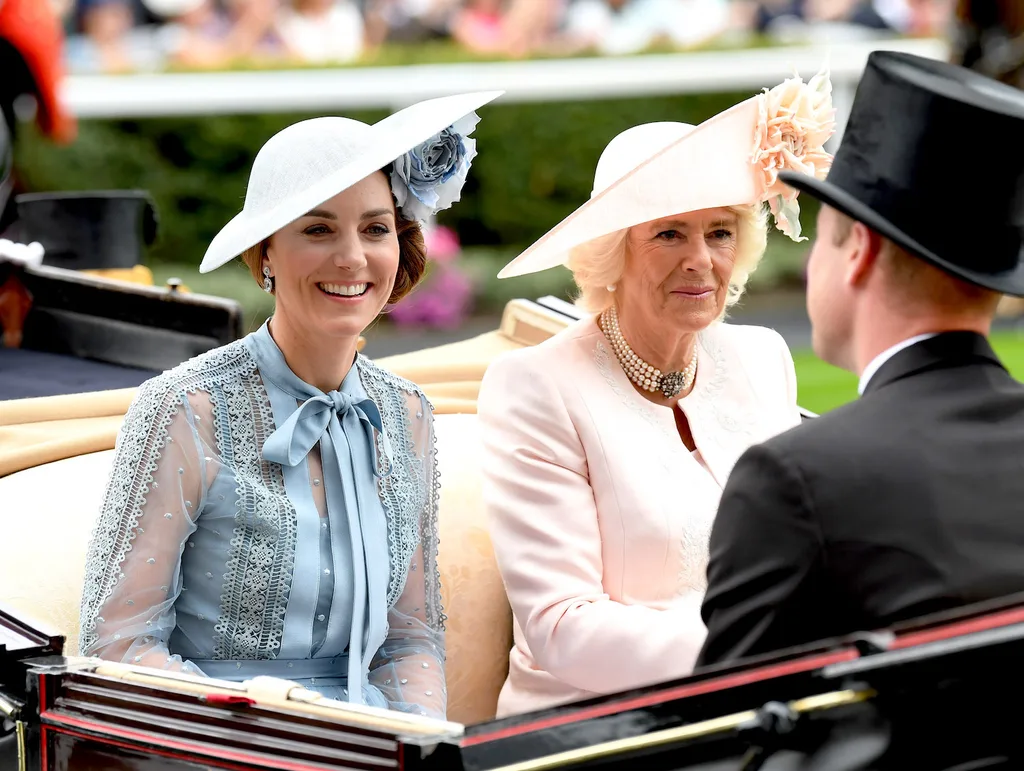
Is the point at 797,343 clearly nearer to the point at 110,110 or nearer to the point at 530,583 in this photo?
the point at 110,110

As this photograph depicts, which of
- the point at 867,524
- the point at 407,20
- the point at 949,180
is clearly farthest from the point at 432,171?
the point at 407,20

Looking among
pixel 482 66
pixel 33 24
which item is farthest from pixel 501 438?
pixel 482 66

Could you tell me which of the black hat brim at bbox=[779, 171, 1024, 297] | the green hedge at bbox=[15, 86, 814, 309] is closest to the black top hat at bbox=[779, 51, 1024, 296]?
the black hat brim at bbox=[779, 171, 1024, 297]

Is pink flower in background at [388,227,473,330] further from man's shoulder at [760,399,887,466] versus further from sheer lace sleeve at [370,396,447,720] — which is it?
man's shoulder at [760,399,887,466]

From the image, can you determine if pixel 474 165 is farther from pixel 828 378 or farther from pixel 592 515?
pixel 592 515

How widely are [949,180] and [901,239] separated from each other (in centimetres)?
10

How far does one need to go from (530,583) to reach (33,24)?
2632mm

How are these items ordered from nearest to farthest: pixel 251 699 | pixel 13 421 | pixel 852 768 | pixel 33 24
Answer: pixel 852 768 < pixel 251 699 < pixel 13 421 < pixel 33 24

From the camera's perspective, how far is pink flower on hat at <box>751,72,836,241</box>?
249 cm

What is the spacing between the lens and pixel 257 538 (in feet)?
7.14

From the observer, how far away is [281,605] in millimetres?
2195

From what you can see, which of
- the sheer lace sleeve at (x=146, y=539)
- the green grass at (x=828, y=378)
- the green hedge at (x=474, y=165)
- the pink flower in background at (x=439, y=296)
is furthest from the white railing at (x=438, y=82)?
the sheer lace sleeve at (x=146, y=539)

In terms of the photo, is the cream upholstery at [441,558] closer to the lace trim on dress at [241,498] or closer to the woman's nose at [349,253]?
the lace trim on dress at [241,498]

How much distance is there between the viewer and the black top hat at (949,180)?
159 centimetres
